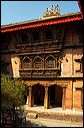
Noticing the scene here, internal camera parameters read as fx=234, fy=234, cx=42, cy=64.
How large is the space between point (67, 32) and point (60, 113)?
674cm

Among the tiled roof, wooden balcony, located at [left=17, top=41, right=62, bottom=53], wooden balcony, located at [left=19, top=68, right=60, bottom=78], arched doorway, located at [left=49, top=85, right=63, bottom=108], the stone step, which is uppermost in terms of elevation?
the tiled roof

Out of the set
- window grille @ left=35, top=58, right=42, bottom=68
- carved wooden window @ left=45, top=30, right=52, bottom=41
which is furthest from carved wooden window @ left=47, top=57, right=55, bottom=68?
carved wooden window @ left=45, top=30, right=52, bottom=41

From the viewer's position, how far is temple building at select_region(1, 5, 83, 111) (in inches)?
748

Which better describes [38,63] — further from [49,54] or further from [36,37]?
[36,37]

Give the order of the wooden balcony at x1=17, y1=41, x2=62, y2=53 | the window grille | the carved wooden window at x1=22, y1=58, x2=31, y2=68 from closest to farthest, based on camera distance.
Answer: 1. the wooden balcony at x1=17, y1=41, x2=62, y2=53
2. the window grille
3. the carved wooden window at x1=22, y1=58, x2=31, y2=68

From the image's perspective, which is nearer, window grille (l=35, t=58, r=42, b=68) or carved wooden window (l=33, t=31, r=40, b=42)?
window grille (l=35, t=58, r=42, b=68)

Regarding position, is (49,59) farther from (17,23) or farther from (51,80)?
(17,23)

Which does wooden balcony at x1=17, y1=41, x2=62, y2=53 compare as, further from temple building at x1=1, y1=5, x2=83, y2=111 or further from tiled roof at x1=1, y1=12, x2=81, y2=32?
tiled roof at x1=1, y1=12, x2=81, y2=32

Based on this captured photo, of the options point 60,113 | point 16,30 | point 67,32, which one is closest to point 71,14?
point 67,32

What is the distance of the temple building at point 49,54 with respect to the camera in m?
19.0

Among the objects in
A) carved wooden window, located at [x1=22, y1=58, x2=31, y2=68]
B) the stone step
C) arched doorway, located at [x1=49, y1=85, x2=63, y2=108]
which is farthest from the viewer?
arched doorway, located at [x1=49, y1=85, x2=63, y2=108]

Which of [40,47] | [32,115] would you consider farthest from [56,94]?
[40,47]

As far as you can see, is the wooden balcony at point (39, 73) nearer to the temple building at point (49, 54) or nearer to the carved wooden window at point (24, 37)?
the temple building at point (49, 54)

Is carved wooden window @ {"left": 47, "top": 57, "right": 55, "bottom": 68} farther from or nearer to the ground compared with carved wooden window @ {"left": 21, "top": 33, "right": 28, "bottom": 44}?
nearer to the ground
